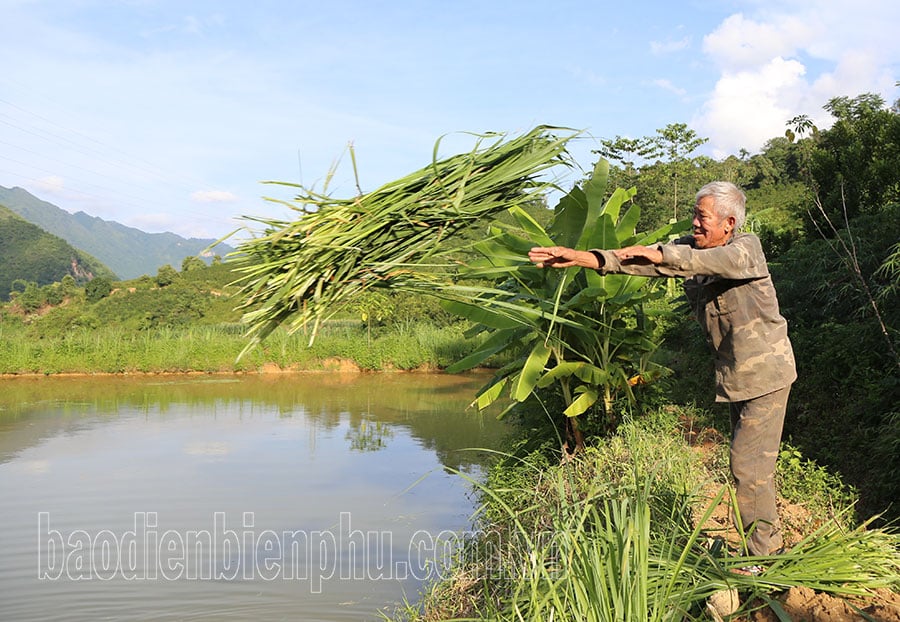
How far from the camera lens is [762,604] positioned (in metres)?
2.25

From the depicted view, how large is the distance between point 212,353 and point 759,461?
1393 centimetres

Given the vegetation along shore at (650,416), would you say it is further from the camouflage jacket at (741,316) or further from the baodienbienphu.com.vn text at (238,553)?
the baodienbienphu.com.vn text at (238,553)

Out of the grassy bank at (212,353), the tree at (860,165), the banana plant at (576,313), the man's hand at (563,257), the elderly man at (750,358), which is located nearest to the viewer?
the man's hand at (563,257)

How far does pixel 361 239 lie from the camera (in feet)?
7.90

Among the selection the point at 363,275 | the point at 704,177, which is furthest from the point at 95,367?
the point at 704,177

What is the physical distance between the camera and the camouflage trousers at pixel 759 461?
2.36 metres

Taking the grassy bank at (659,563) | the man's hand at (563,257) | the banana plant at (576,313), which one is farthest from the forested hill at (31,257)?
the man's hand at (563,257)

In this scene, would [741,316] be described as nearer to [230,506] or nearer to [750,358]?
[750,358]

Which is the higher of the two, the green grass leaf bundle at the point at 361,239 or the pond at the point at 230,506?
the green grass leaf bundle at the point at 361,239

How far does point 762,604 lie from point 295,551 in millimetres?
3216

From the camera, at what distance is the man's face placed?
2375 mm

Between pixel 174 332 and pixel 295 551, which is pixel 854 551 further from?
pixel 174 332

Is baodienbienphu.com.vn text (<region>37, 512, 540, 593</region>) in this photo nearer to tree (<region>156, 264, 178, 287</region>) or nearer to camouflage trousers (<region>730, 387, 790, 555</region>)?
camouflage trousers (<region>730, 387, 790, 555</region>)

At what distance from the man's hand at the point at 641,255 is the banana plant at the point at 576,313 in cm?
97
